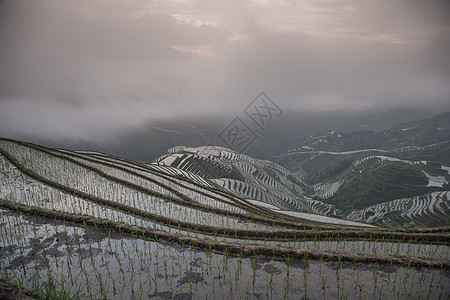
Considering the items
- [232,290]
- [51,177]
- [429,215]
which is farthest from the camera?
[429,215]

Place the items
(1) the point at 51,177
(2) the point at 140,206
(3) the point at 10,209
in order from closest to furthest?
(3) the point at 10,209 → (2) the point at 140,206 → (1) the point at 51,177

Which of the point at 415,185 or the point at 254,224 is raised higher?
the point at 254,224

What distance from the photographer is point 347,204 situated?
8069cm

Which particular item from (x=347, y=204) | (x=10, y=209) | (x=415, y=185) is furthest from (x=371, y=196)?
(x=10, y=209)

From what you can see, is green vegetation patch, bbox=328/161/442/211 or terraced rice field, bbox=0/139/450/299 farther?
green vegetation patch, bbox=328/161/442/211

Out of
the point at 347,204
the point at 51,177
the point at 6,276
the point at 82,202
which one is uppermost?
the point at 51,177

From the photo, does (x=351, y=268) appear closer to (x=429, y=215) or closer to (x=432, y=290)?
(x=432, y=290)

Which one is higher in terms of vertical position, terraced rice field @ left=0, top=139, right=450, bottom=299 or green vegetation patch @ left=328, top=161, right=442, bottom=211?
terraced rice field @ left=0, top=139, right=450, bottom=299

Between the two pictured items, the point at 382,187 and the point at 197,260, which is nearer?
the point at 197,260

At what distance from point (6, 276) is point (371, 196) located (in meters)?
92.7

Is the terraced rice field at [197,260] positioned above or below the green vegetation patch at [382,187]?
above

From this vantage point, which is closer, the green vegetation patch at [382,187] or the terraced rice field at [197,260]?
the terraced rice field at [197,260]

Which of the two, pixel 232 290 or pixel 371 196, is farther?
pixel 371 196

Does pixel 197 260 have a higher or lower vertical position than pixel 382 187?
higher
